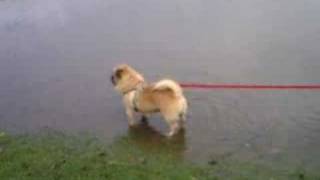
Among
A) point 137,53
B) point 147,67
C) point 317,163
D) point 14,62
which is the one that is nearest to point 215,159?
point 317,163

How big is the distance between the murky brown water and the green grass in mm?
345

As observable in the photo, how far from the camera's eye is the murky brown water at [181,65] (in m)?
8.12

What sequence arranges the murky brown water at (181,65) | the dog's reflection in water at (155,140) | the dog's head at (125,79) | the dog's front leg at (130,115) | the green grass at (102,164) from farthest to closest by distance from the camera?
the dog's front leg at (130,115) → the dog's head at (125,79) → the murky brown water at (181,65) → the dog's reflection in water at (155,140) → the green grass at (102,164)

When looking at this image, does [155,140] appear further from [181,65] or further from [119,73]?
[181,65]

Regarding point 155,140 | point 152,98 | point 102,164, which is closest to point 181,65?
point 152,98

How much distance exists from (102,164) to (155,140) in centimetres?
124

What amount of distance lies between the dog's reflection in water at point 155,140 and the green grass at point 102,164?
0.33 ft

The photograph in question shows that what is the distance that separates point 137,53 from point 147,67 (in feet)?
2.55

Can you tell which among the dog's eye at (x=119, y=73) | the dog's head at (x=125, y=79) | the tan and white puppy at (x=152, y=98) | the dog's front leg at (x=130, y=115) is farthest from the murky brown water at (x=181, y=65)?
the dog's eye at (x=119, y=73)

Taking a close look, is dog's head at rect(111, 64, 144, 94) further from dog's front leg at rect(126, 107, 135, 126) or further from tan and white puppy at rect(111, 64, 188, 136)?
dog's front leg at rect(126, 107, 135, 126)

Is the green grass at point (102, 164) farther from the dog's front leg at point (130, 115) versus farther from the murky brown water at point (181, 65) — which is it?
the dog's front leg at point (130, 115)

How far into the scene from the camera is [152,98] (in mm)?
8375

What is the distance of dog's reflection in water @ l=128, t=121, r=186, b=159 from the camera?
797cm

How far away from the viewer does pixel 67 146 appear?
8078 millimetres
